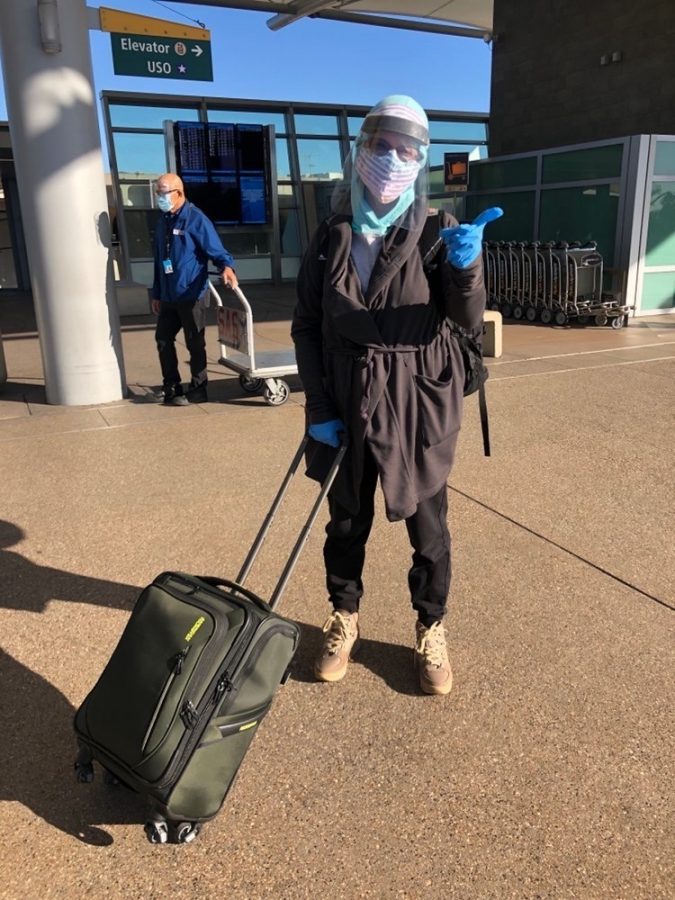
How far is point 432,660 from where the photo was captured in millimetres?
2709

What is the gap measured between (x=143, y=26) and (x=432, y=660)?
689cm

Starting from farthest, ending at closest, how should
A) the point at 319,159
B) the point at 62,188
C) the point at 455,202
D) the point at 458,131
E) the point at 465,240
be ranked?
the point at 458,131 → the point at 319,159 → the point at 455,202 → the point at 62,188 → the point at 465,240

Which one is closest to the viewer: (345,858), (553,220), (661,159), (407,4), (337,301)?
(345,858)

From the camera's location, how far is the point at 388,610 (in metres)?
3.23

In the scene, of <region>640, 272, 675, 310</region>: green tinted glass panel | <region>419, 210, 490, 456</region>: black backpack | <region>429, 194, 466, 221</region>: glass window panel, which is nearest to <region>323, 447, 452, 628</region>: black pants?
<region>419, 210, 490, 456</region>: black backpack

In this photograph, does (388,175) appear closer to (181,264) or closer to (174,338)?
(181,264)

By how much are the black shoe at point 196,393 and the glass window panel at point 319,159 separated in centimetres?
1447

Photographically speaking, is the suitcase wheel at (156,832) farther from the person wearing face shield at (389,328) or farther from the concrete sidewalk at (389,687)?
the person wearing face shield at (389,328)

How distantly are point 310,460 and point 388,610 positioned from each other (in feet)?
3.00

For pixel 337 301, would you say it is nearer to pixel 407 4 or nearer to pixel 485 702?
pixel 485 702

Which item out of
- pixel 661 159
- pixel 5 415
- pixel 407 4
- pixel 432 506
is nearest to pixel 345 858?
pixel 432 506

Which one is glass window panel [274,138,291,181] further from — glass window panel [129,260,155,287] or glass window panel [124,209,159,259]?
glass window panel [129,260,155,287]

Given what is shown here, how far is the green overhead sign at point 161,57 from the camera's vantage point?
7.16 m

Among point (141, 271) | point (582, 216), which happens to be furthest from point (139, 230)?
point (582, 216)
